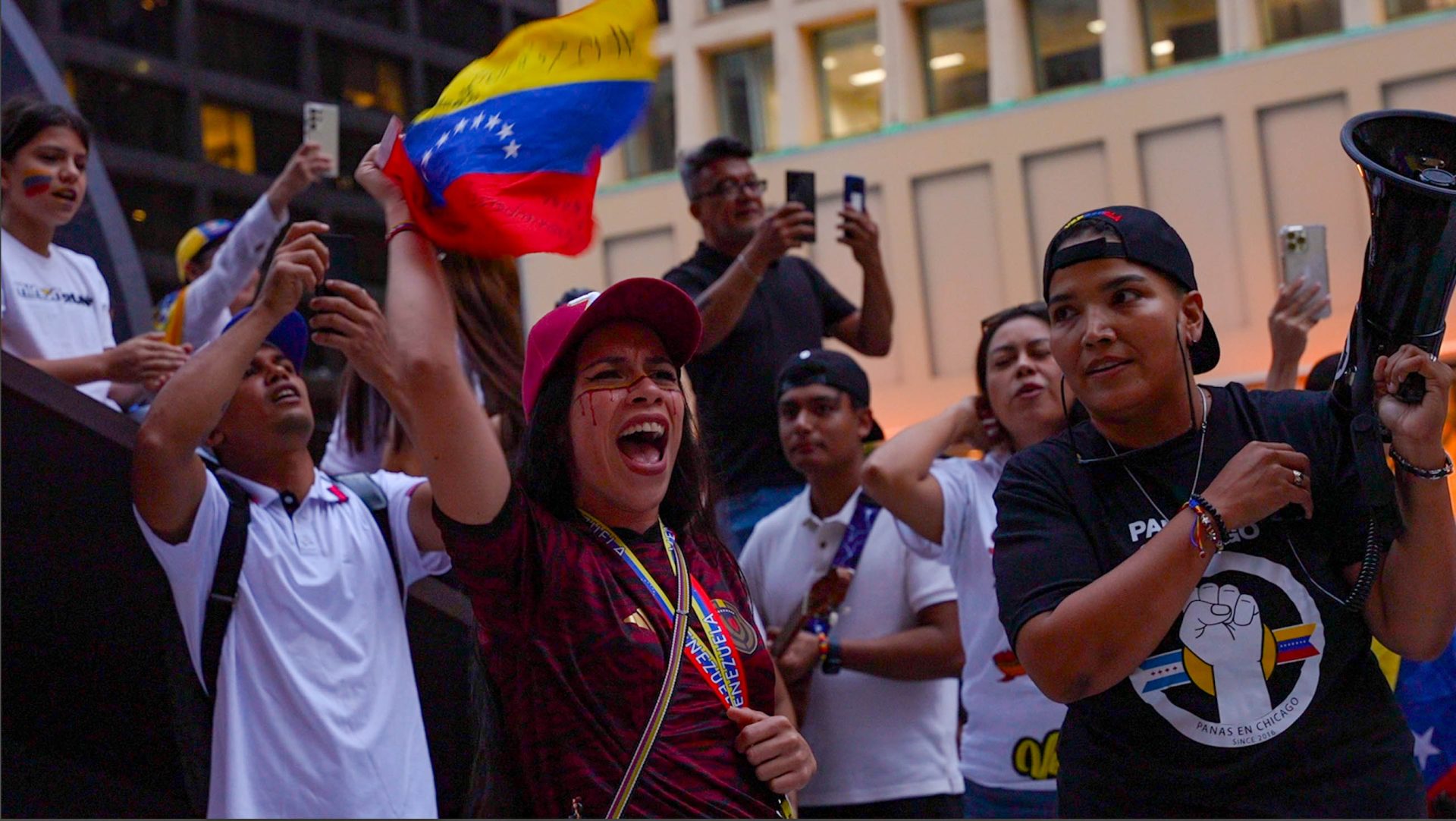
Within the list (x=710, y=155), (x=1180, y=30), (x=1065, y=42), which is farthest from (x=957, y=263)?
(x=710, y=155)

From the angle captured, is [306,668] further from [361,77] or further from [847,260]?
[361,77]

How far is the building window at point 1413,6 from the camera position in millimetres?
14680

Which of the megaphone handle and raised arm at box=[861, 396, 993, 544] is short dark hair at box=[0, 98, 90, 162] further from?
the megaphone handle

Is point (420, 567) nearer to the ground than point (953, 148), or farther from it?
nearer to the ground

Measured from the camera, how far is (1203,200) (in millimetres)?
15648

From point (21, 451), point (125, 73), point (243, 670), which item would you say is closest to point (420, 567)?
point (243, 670)

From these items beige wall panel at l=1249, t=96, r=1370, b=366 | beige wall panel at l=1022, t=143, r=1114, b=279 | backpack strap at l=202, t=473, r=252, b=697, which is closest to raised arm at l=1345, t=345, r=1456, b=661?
backpack strap at l=202, t=473, r=252, b=697

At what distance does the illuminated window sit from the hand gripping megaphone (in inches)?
534

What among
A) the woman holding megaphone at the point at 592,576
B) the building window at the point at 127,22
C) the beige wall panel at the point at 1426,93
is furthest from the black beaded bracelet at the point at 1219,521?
the building window at the point at 127,22

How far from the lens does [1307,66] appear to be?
15.1 meters

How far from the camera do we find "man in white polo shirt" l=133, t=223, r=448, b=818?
3.69m

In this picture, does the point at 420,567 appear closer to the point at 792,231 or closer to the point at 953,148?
the point at 792,231

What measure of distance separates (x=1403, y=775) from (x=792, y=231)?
3087 millimetres

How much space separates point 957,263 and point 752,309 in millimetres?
12041
